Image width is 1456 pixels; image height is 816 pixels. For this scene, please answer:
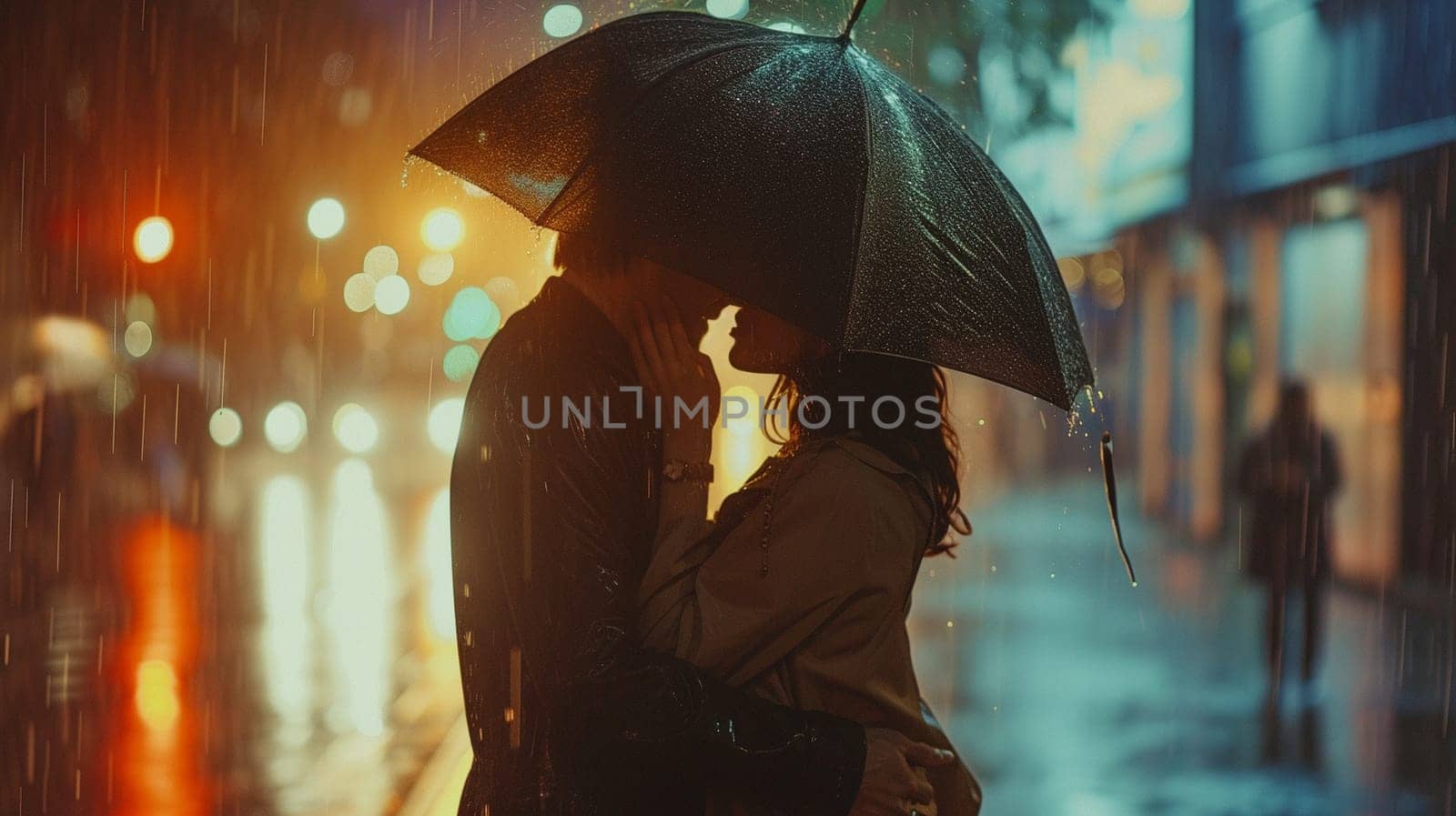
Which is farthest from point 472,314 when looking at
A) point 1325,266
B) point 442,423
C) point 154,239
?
point 1325,266

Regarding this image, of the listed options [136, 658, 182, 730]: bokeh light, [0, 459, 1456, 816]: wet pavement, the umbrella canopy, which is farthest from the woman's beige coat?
[136, 658, 182, 730]: bokeh light

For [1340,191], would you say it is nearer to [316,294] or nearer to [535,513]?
[316,294]

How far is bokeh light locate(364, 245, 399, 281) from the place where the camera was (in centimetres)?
2208

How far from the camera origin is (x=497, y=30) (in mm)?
3402

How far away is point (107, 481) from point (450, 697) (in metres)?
11.3

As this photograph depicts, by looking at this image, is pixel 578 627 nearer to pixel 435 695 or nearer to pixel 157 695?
pixel 435 695

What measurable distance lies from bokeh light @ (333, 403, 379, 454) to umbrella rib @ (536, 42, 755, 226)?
3118 cm

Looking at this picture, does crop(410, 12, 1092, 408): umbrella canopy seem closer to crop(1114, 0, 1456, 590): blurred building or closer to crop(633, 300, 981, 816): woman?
crop(633, 300, 981, 816): woman

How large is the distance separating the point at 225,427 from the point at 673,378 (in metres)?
25.7

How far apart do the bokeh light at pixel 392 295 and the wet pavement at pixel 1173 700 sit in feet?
38.3

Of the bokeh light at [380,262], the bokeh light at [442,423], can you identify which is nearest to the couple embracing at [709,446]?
the bokeh light at [380,262]

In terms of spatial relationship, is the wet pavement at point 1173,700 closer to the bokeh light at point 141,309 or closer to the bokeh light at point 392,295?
the bokeh light at point 141,309

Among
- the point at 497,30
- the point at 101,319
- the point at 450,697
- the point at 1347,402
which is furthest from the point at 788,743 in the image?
the point at 1347,402

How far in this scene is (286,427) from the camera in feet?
94.8
